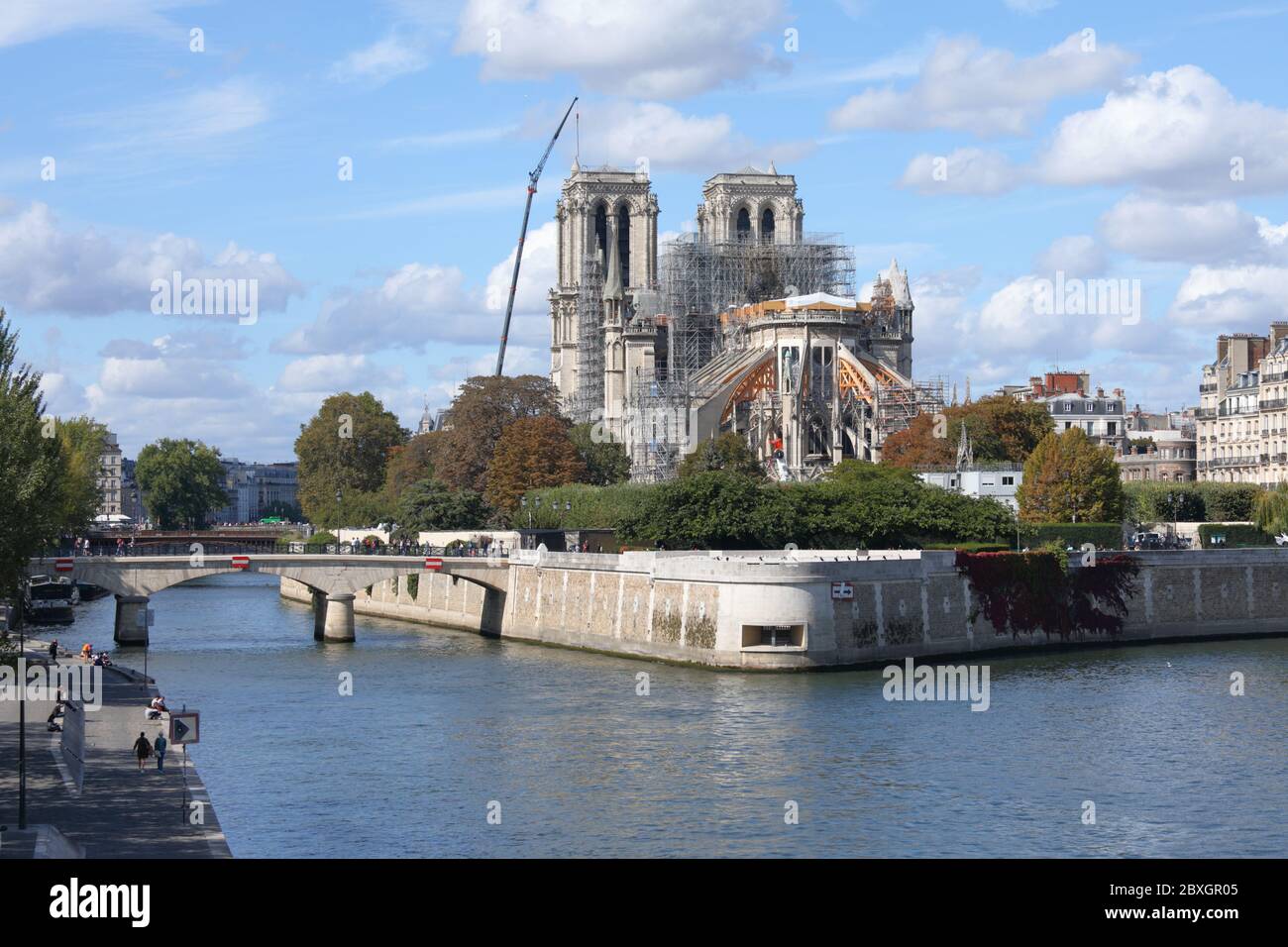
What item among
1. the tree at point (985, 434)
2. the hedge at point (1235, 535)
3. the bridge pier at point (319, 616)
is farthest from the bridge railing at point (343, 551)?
the hedge at point (1235, 535)

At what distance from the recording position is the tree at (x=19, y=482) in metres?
33.9

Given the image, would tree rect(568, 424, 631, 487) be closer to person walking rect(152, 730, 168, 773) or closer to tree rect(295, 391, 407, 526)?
tree rect(295, 391, 407, 526)

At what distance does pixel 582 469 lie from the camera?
304ft

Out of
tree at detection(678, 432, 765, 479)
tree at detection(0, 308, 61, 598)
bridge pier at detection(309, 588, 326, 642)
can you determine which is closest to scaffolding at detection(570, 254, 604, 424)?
tree at detection(678, 432, 765, 479)

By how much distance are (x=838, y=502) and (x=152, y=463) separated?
3789 inches

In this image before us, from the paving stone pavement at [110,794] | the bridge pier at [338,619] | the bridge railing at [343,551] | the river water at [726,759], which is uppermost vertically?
the bridge railing at [343,551]

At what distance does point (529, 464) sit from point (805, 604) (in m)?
39.6

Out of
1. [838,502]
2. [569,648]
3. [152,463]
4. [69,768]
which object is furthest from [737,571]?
[152,463]

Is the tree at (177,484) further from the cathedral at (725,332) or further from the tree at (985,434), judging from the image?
the tree at (985,434)

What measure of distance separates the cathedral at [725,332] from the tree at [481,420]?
344 inches

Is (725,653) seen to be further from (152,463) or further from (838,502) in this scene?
(152,463)

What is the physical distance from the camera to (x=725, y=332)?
122 m

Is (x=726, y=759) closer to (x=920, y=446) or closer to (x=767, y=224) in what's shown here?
(x=920, y=446)

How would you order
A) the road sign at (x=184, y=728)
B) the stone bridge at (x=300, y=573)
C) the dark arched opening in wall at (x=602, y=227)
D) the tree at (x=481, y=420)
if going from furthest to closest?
the dark arched opening in wall at (x=602, y=227)
the tree at (x=481, y=420)
the stone bridge at (x=300, y=573)
the road sign at (x=184, y=728)
